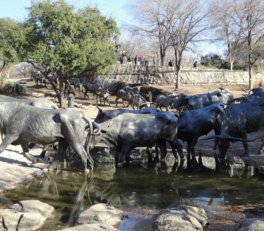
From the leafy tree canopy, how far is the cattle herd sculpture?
14.3 metres

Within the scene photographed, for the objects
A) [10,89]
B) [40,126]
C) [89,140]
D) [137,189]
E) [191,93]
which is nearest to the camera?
[137,189]

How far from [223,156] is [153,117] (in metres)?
2.81

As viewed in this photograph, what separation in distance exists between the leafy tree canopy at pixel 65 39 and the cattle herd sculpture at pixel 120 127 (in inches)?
563

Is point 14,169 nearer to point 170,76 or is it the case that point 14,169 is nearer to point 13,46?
point 13,46

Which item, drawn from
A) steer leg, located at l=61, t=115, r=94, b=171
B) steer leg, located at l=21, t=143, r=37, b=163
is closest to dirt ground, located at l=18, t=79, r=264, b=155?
steer leg, located at l=61, t=115, r=94, b=171

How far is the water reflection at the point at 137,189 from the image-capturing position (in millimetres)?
9875

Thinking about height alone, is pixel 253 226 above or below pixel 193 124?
below

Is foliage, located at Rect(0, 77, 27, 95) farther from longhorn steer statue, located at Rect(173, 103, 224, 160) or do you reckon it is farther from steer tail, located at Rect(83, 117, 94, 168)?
steer tail, located at Rect(83, 117, 94, 168)

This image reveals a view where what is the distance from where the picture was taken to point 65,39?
29.6m

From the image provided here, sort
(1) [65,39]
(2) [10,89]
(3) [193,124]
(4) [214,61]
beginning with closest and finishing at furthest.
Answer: (3) [193,124], (1) [65,39], (2) [10,89], (4) [214,61]

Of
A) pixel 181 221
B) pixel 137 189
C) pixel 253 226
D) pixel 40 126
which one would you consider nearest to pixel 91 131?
pixel 40 126

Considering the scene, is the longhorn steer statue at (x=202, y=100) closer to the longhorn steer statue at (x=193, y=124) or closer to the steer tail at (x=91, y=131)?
the longhorn steer statue at (x=193, y=124)

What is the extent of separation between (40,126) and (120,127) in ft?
9.76

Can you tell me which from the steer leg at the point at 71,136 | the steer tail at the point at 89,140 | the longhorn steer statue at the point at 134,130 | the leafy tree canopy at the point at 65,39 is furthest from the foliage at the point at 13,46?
the steer leg at the point at 71,136
